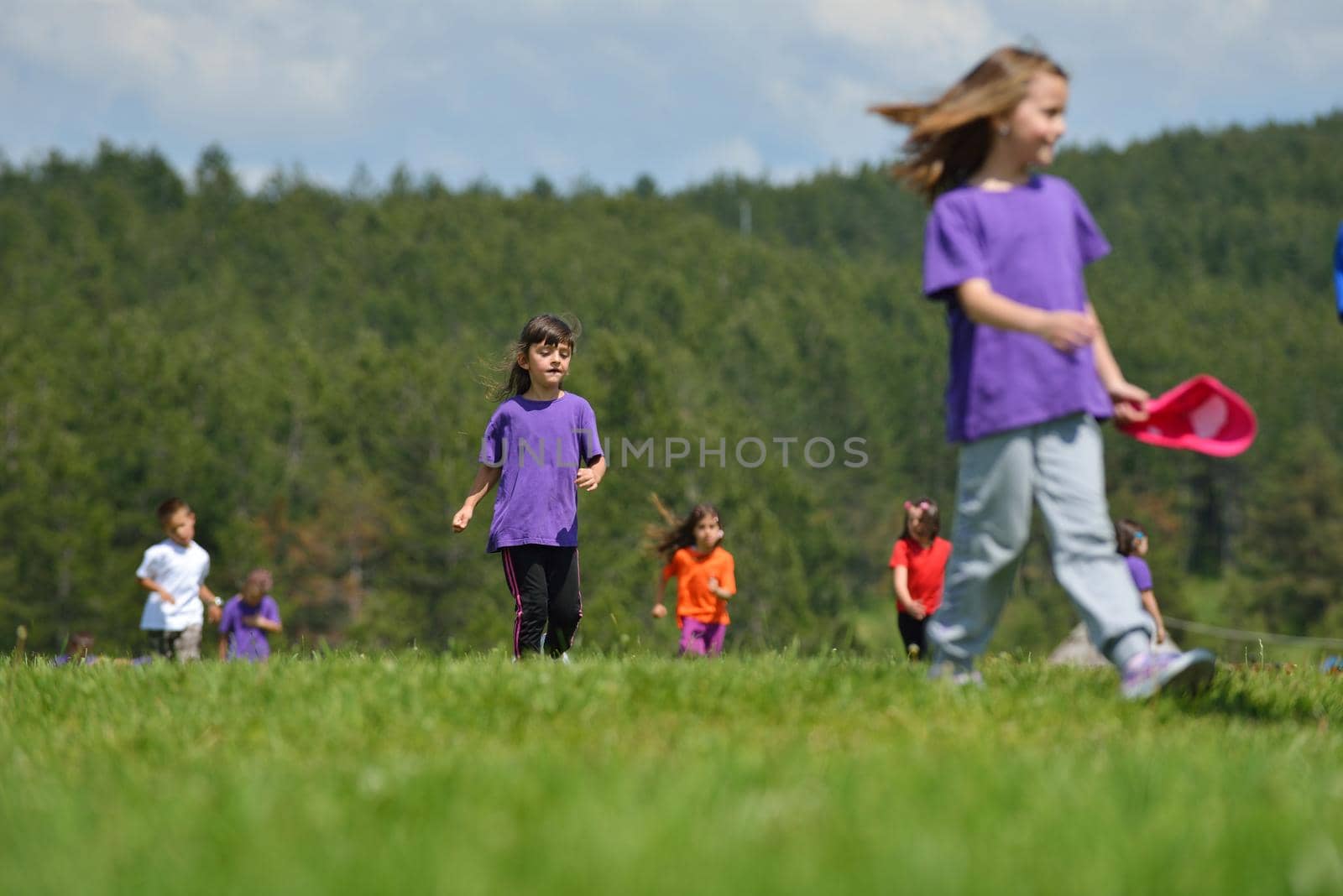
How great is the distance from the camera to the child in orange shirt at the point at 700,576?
12242mm

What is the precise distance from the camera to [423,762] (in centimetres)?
394

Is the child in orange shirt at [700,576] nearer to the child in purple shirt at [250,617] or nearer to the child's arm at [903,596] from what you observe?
the child's arm at [903,596]

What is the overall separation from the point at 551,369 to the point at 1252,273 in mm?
168967

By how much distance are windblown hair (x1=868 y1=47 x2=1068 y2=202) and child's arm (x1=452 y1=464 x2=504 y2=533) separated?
3183mm

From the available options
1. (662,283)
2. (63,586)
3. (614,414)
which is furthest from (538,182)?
(63,586)

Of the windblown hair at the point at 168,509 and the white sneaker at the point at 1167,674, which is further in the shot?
the windblown hair at the point at 168,509

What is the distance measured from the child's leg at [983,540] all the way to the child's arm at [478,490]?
3089mm

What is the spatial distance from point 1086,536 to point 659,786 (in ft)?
8.06

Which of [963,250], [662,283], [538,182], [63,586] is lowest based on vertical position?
[63,586]

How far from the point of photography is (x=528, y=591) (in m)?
8.14

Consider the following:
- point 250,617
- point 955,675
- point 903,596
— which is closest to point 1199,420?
point 955,675

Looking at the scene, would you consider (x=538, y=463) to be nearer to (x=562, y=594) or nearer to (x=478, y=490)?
(x=478, y=490)

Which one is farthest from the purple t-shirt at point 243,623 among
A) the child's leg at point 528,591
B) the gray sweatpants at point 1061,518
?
the gray sweatpants at point 1061,518

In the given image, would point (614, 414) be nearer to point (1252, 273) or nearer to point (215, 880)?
point (215, 880)
